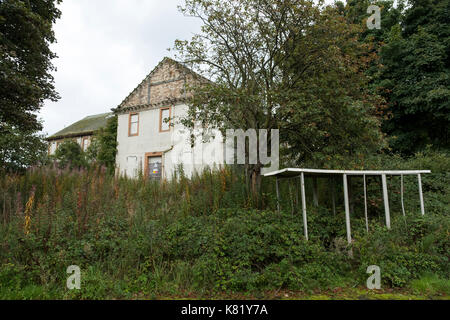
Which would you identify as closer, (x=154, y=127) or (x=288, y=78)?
(x=288, y=78)

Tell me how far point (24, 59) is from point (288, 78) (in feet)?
23.2

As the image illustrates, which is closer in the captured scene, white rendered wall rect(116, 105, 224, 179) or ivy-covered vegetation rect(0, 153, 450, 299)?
ivy-covered vegetation rect(0, 153, 450, 299)

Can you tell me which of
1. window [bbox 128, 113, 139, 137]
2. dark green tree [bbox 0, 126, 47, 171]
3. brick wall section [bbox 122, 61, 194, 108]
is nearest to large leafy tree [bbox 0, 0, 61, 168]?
dark green tree [bbox 0, 126, 47, 171]

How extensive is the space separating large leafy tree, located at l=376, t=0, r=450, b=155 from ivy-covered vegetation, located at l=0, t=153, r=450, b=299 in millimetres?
7025

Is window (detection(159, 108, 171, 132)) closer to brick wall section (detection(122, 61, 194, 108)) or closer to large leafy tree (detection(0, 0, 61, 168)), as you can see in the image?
brick wall section (detection(122, 61, 194, 108))

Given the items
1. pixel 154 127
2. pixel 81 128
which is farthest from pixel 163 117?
pixel 81 128

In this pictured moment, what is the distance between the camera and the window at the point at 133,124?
17.8 metres

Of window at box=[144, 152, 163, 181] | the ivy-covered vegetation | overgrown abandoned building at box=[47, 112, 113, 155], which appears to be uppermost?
overgrown abandoned building at box=[47, 112, 113, 155]

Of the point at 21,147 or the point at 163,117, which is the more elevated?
the point at 163,117

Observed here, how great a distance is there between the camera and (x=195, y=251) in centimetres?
466

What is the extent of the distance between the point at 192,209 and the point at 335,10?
6035 millimetres

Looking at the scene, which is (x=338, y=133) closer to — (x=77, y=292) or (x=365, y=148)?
(x=365, y=148)

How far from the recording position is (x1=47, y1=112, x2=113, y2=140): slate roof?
24938 mm

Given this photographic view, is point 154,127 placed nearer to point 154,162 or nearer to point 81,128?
point 154,162
